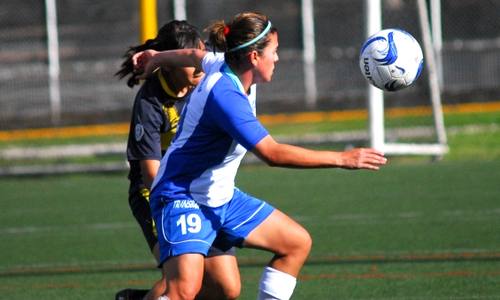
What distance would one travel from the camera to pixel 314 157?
17.3 ft

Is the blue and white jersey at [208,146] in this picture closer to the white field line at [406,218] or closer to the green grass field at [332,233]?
the green grass field at [332,233]

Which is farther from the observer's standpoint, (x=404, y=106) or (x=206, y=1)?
(x=206, y=1)

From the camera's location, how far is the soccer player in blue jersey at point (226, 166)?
17.4 feet

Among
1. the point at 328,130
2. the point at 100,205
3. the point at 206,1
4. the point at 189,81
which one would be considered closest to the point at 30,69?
the point at 206,1

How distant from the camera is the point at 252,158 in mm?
15891

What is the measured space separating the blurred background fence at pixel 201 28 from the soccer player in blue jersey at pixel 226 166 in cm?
1428

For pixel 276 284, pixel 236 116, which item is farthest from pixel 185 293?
pixel 236 116

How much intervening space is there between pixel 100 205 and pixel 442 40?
34.3 ft

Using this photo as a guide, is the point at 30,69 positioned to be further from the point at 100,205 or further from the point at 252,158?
the point at 100,205

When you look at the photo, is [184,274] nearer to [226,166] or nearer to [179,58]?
[226,166]

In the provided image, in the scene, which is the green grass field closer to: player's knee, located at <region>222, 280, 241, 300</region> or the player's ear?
player's knee, located at <region>222, 280, 241, 300</region>

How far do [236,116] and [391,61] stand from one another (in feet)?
5.34

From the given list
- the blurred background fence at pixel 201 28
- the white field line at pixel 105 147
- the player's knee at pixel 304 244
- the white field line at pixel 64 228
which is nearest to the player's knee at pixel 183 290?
the player's knee at pixel 304 244

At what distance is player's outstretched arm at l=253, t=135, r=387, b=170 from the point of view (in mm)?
5215
